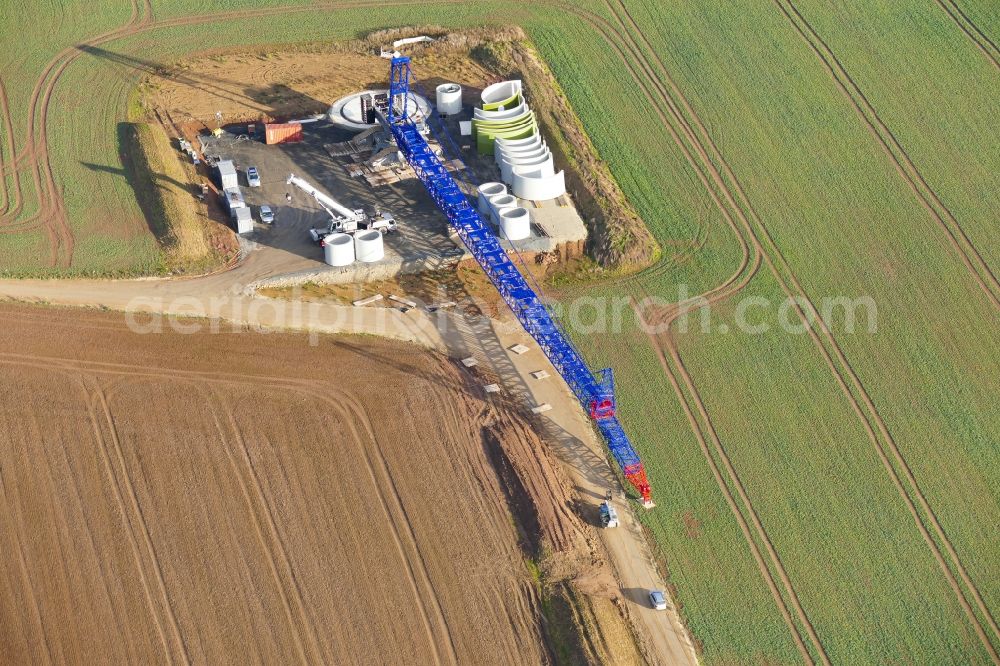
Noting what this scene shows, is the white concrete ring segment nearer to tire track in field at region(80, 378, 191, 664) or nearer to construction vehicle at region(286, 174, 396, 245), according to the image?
construction vehicle at region(286, 174, 396, 245)

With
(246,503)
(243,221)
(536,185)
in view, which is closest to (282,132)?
(243,221)

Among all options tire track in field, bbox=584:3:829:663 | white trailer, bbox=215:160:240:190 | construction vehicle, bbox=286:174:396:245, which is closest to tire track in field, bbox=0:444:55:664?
construction vehicle, bbox=286:174:396:245

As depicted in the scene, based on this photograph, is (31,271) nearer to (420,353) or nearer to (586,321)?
(420,353)

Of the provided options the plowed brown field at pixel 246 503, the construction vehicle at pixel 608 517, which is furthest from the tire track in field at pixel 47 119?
the construction vehicle at pixel 608 517

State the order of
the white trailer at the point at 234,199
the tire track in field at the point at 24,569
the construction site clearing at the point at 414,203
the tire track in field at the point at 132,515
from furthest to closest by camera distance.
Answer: the white trailer at the point at 234,199 < the construction site clearing at the point at 414,203 < the tire track in field at the point at 132,515 < the tire track in field at the point at 24,569

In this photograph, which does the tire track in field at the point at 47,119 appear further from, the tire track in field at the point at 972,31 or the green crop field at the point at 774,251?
the tire track in field at the point at 972,31

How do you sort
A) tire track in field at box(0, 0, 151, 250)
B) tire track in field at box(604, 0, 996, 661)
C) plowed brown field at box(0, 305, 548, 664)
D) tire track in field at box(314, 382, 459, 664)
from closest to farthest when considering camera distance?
plowed brown field at box(0, 305, 548, 664)
tire track in field at box(314, 382, 459, 664)
tire track in field at box(604, 0, 996, 661)
tire track in field at box(0, 0, 151, 250)

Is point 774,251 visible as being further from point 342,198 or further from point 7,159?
point 7,159

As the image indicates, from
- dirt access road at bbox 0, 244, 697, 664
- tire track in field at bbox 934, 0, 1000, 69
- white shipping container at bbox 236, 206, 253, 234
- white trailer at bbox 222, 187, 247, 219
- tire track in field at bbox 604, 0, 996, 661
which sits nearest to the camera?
tire track in field at bbox 604, 0, 996, 661
